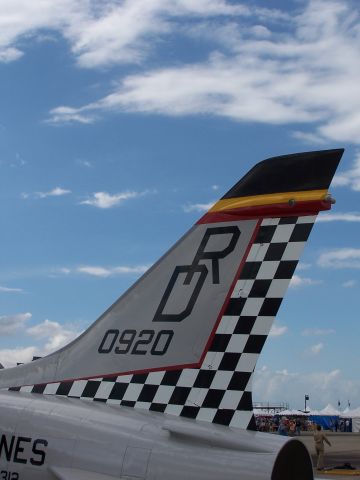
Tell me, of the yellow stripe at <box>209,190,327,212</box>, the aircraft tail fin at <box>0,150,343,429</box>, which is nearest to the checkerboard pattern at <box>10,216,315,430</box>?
the aircraft tail fin at <box>0,150,343,429</box>

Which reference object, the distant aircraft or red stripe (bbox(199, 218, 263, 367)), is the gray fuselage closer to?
the distant aircraft

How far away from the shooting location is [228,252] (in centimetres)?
584

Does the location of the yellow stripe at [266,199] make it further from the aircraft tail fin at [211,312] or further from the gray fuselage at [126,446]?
the gray fuselage at [126,446]

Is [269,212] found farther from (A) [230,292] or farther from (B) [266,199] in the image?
(A) [230,292]

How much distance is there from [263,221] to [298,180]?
0.46 meters

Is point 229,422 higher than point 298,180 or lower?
lower

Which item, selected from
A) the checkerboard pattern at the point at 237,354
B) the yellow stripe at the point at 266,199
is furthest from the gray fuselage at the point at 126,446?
the yellow stripe at the point at 266,199

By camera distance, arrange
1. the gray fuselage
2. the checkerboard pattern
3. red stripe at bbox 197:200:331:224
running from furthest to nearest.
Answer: red stripe at bbox 197:200:331:224, the checkerboard pattern, the gray fuselage

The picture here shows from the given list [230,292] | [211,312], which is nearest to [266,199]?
[230,292]

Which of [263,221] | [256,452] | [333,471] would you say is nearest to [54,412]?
[256,452]

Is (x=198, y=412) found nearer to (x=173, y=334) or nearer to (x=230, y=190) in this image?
(x=173, y=334)

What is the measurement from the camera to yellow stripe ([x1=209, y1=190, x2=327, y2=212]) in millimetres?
5633

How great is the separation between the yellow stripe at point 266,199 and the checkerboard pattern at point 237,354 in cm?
17

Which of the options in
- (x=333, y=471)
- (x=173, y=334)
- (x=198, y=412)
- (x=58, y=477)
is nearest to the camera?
(x=58, y=477)
